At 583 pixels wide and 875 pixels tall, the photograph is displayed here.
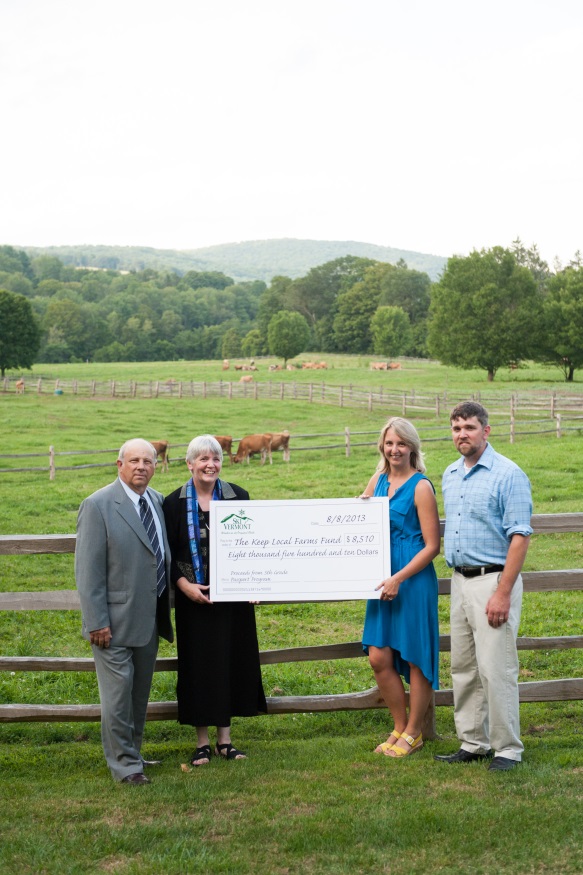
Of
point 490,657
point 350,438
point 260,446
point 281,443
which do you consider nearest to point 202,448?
point 490,657

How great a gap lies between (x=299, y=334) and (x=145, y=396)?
33.7m

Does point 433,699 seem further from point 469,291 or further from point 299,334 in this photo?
point 299,334

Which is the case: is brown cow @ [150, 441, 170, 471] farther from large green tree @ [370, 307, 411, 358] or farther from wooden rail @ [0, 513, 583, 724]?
large green tree @ [370, 307, 411, 358]

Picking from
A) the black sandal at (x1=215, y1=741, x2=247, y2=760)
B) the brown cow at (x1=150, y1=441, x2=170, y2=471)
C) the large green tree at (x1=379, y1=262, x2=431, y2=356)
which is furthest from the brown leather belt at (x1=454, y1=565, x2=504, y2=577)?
the large green tree at (x1=379, y1=262, x2=431, y2=356)

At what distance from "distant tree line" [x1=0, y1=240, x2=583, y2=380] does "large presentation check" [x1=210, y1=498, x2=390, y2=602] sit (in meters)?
55.4

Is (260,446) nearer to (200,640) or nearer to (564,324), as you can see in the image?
(200,640)

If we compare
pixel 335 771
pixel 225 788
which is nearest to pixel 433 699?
pixel 335 771

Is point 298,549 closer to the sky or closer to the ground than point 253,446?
closer to the sky

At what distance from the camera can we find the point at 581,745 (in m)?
5.68

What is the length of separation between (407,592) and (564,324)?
188 ft

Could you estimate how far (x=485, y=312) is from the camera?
60594 mm

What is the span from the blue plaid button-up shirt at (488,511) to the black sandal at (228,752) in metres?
1.72

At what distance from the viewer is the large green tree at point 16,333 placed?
59781mm

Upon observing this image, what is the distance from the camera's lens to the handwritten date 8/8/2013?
5359 mm
